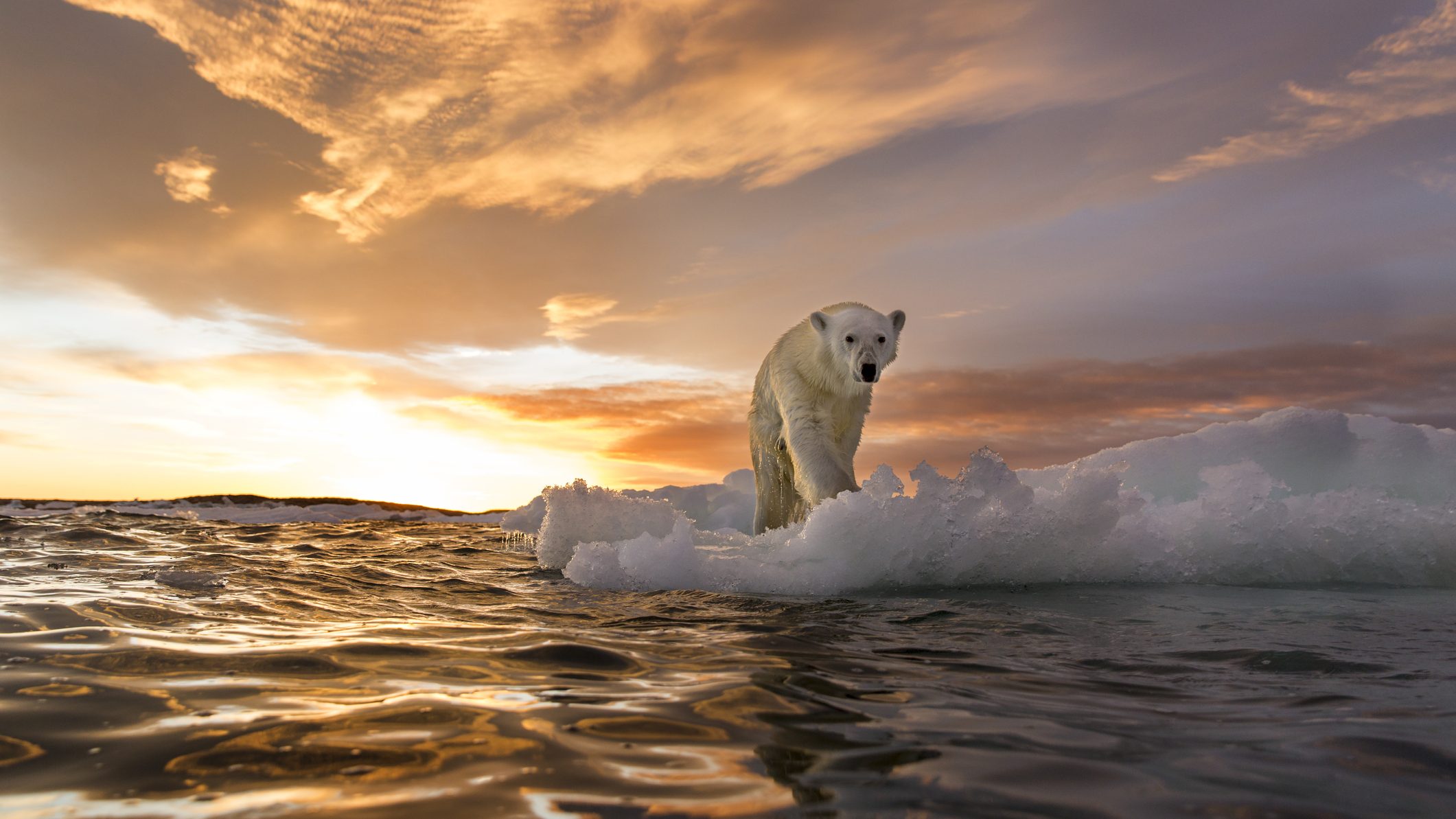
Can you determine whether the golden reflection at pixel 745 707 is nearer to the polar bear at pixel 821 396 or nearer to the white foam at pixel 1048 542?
the white foam at pixel 1048 542

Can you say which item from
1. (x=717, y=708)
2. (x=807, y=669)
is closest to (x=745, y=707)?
(x=717, y=708)

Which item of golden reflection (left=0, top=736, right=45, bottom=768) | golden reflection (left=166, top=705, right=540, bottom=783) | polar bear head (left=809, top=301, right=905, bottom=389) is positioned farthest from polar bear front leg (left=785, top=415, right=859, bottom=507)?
golden reflection (left=0, top=736, right=45, bottom=768)

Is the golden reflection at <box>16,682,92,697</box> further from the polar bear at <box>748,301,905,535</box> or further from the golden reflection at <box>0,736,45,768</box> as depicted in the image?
the polar bear at <box>748,301,905,535</box>

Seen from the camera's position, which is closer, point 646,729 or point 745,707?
point 646,729

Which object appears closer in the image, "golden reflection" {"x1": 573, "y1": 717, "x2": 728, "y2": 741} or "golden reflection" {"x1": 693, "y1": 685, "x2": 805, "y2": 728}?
"golden reflection" {"x1": 573, "y1": 717, "x2": 728, "y2": 741}

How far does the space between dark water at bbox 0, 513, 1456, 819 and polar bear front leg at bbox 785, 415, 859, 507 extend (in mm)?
2462

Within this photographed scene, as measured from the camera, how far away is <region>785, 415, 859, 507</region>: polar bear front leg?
730 cm

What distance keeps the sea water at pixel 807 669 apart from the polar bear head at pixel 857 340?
159cm

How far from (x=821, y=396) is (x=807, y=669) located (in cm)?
514

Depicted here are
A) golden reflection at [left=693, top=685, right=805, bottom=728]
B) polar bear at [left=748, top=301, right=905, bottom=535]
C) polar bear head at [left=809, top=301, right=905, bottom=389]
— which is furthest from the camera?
polar bear at [left=748, top=301, right=905, bottom=535]

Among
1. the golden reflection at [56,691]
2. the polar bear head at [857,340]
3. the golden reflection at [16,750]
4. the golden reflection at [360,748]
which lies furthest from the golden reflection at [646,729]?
the polar bear head at [857,340]

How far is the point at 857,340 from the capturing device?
7.49m

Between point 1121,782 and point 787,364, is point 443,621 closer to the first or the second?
point 1121,782

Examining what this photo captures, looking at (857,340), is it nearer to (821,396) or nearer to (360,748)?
(821,396)
